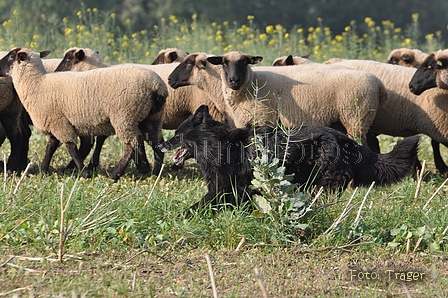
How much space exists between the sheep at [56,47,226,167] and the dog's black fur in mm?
3220

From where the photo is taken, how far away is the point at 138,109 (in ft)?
27.8

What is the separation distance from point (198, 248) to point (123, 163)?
3252 millimetres

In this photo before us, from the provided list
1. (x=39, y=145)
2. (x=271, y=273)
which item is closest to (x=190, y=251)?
(x=271, y=273)

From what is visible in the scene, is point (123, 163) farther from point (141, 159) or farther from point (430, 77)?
point (430, 77)

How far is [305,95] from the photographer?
28.8 feet

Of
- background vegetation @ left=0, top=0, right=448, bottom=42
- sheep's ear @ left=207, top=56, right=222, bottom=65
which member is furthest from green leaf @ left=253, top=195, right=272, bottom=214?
background vegetation @ left=0, top=0, right=448, bottom=42

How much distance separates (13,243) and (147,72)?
11.4ft

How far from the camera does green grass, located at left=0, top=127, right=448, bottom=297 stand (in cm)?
473

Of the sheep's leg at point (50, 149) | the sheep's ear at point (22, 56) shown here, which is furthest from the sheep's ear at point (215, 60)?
the sheep's ear at point (22, 56)

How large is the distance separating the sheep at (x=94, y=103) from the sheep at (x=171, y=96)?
854 mm

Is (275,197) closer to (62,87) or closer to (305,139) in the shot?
(305,139)

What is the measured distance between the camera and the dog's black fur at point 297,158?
6242 mm

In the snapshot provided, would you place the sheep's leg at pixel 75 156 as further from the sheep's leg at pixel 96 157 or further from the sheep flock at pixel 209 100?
the sheep's leg at pixel 96 157

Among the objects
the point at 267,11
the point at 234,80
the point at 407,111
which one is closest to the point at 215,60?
the point at 234,80
